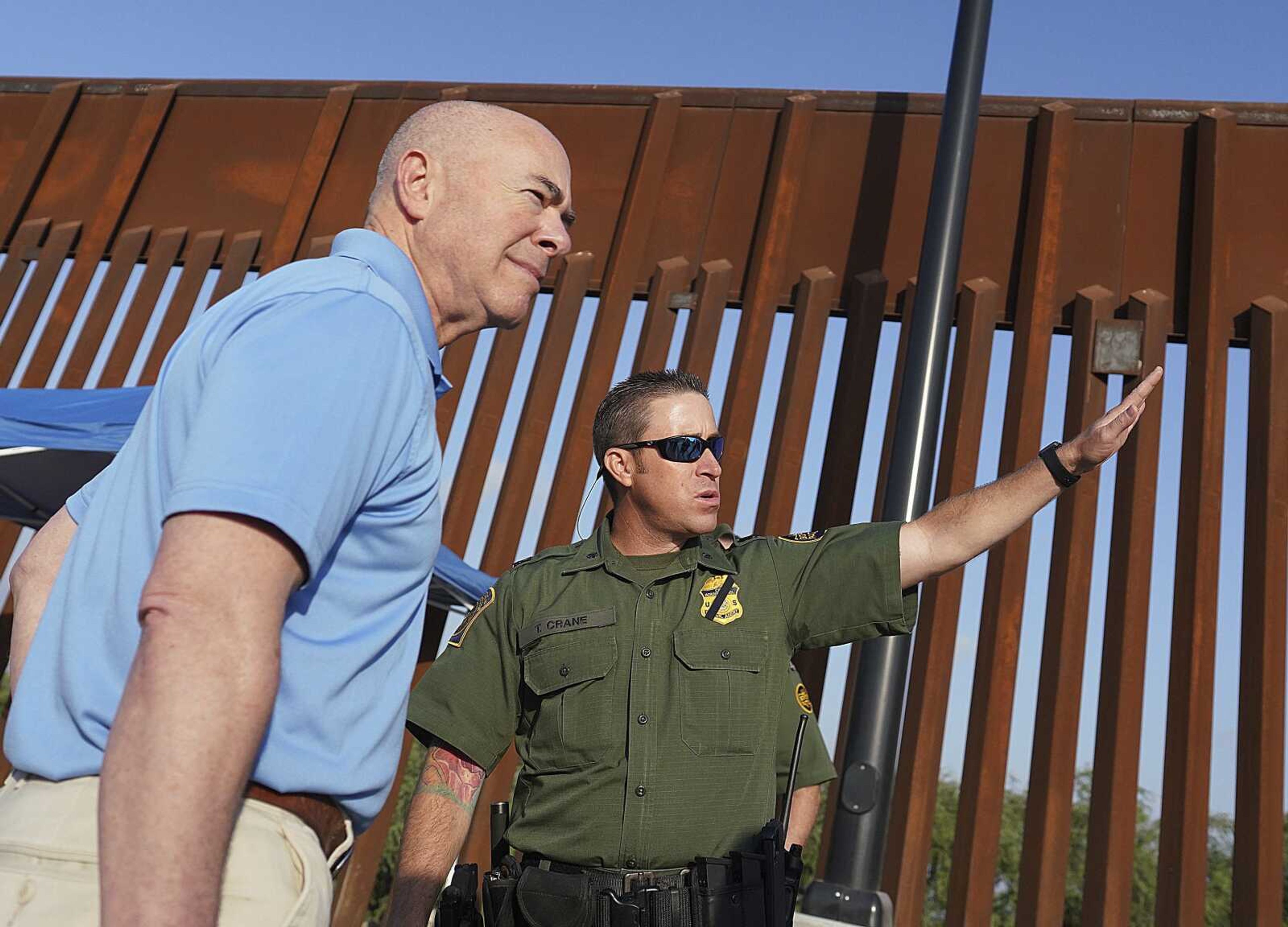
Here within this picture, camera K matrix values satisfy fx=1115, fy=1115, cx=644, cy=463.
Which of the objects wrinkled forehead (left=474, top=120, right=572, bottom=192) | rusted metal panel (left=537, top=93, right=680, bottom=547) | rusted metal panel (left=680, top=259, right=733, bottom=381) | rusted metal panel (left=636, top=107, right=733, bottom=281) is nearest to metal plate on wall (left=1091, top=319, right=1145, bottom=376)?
rusted metal panel (left=680, top=259, right=733, bottom=381)

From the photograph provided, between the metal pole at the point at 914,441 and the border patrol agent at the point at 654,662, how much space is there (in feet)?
2.72

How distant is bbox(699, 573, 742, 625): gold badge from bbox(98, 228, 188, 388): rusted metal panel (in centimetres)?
641

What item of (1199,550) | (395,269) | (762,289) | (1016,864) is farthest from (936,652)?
(1016,864)

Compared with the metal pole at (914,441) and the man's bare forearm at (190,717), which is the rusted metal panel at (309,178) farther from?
A: the man's bare forearm at (190,717)

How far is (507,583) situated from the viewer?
312 cm

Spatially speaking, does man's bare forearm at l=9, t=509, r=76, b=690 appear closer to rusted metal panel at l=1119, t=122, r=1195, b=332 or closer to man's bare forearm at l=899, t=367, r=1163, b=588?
man's bare forearm at l=899, t=367, r=1163, b=588

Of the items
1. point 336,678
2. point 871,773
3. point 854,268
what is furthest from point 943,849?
point 336,678

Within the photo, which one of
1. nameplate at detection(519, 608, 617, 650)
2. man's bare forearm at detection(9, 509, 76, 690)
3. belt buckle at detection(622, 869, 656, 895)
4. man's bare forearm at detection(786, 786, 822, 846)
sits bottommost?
belt buckle at detection(622, 869, 656, 895)

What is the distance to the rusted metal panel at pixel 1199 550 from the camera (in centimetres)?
528

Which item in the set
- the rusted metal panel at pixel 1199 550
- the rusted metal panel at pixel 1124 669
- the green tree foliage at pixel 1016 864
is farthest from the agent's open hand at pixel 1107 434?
the green tree foliage at pixel 1016 864

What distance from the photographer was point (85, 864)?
3.42 feet

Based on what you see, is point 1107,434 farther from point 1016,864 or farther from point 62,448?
point 1016,864

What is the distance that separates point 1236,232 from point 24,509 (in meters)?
7.09

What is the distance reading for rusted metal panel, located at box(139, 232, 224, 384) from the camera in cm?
788
